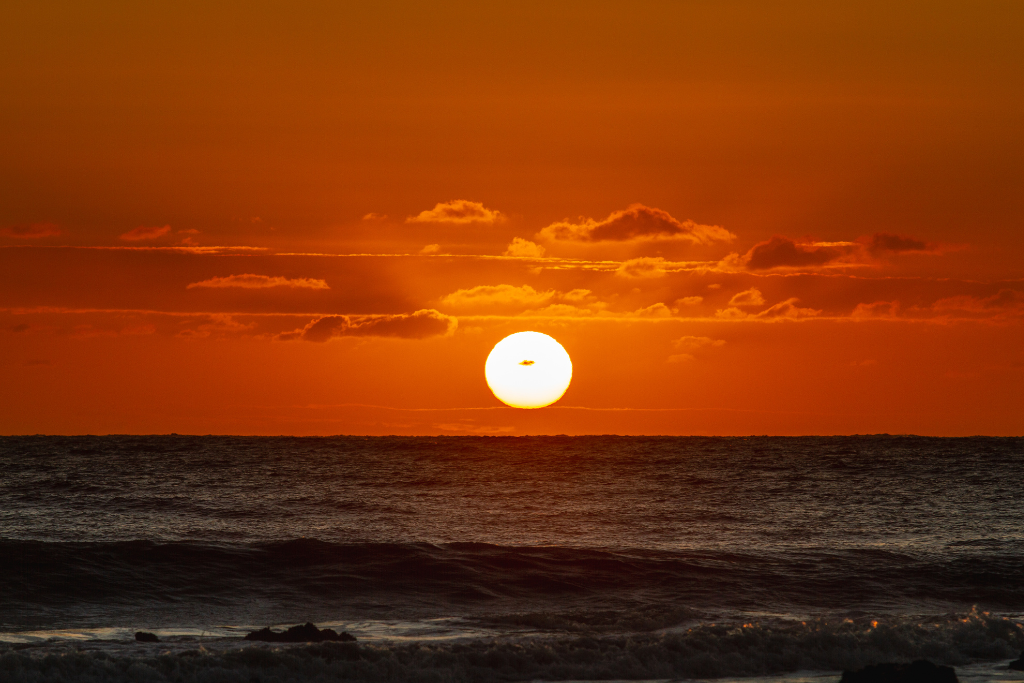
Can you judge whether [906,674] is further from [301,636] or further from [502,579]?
[502,579]

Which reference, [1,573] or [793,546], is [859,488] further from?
[1,573]

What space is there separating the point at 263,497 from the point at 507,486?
13.4m

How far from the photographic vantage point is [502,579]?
24.8 m

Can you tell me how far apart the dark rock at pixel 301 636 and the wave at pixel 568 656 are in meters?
0.78

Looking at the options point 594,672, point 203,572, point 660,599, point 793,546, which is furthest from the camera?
point 793,546

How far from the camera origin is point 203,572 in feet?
82.2

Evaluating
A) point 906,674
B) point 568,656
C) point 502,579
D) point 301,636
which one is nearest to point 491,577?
point 502,579

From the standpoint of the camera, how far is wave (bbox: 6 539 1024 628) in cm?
2284

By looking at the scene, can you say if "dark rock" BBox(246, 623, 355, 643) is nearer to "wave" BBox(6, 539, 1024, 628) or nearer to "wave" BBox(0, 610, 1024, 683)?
"wave" BBox(0, 610, 1024, 683)

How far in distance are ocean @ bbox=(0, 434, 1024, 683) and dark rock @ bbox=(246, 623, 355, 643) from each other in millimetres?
376

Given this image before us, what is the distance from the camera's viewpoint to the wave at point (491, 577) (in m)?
22.8

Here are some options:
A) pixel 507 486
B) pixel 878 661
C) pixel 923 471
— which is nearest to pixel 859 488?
pixel 923 471

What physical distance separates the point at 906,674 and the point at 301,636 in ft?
35.1

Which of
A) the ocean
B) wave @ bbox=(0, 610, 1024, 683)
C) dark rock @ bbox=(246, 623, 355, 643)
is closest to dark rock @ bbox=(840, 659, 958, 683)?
the ocean
